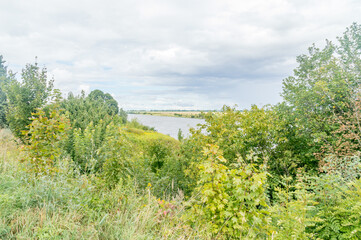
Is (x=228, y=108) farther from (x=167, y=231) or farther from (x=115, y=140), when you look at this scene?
(x=167, y=231)

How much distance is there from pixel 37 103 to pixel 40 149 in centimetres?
651

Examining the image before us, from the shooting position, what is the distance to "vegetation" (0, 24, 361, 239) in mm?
2764

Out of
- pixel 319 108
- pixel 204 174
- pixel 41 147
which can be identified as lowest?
pixel 204 174

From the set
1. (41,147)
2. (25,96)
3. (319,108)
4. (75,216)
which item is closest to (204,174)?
(75,216)

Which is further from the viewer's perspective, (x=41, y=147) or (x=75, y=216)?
(x=41, y=147)

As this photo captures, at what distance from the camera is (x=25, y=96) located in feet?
29.9

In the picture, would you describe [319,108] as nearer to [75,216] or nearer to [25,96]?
[75,216]

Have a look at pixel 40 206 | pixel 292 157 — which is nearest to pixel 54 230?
pixel 40 206

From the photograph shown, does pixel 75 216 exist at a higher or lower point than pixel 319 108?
lower

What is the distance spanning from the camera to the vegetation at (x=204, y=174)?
2764 millimetres

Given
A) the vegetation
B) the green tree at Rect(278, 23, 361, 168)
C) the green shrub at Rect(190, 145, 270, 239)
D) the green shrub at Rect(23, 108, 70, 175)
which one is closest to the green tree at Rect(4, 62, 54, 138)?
the vegetation

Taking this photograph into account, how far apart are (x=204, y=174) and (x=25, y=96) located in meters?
9.40

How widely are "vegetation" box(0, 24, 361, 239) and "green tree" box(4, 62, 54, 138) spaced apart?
5 cm

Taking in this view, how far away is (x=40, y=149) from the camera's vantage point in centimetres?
389
